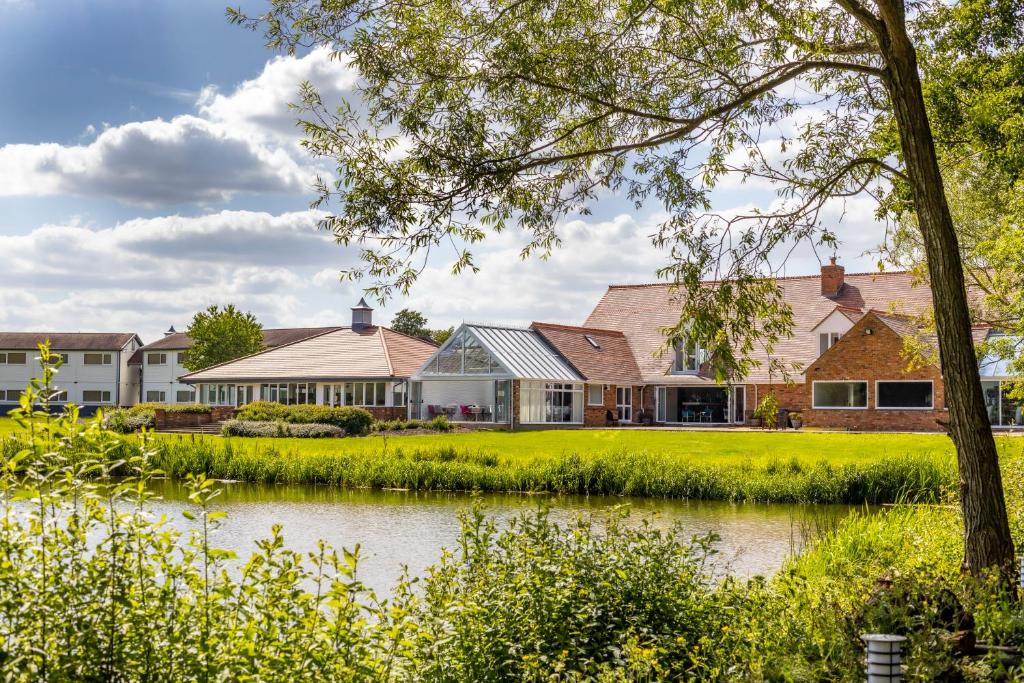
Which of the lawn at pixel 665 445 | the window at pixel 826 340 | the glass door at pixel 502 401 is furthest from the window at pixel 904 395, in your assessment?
the glass door at pixel 502 401

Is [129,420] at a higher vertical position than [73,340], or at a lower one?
lower

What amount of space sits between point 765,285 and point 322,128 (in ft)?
16.0

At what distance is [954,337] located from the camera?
923cm

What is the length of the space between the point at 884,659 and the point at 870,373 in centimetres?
3588

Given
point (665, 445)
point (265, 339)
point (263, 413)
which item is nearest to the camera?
point (665, 445)

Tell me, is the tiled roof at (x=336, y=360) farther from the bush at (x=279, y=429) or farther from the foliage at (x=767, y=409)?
the foliage at (x=767, y=409)

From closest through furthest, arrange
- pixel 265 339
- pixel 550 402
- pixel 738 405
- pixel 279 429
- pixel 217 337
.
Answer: pixel 279 429, pixel 550 402, pixel 738 405, pixel 217 337, pixel 265 339

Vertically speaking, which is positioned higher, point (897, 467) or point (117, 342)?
point (117, 342)

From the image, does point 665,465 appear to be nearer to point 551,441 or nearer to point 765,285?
point 551,441

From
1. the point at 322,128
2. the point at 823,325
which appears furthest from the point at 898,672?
the point at 823,325

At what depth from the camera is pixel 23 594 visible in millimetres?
5074

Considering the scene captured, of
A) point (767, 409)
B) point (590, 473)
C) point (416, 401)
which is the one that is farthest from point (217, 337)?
point (767, 409)

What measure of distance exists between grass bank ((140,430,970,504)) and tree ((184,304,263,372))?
1420 inches

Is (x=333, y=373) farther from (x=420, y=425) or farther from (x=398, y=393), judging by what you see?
(x=420, y=425)
